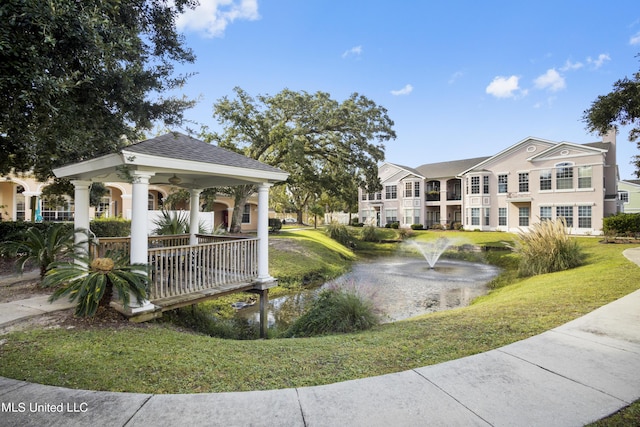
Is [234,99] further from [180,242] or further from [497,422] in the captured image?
[497,422]

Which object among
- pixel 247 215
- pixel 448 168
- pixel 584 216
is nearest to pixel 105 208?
pixel 247 215

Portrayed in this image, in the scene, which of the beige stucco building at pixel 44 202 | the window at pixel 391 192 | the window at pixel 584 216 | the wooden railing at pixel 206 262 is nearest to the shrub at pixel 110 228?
the beige stucco building at pixel 44 202

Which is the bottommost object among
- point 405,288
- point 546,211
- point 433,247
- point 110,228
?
point 405,288

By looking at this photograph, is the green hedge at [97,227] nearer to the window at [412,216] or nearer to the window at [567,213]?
the window at [412,216]

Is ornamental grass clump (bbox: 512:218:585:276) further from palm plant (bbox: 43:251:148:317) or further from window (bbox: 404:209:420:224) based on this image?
window (bbox: 404:209:420:224)

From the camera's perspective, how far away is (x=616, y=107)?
7.47 meters

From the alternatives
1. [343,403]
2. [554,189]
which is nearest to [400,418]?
[343,403]

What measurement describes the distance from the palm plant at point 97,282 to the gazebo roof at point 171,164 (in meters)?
1.66

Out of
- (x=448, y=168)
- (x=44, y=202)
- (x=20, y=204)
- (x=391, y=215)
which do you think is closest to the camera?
(x=44, y=202)

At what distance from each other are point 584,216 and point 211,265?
28738 millimetres

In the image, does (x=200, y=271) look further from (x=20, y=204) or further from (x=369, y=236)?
(x=20, y=204)

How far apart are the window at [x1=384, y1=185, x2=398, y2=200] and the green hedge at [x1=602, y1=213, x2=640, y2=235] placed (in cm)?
2045

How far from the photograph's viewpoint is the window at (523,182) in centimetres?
2790

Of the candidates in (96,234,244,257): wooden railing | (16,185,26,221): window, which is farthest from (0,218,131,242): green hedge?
(16,185,26,221): window
